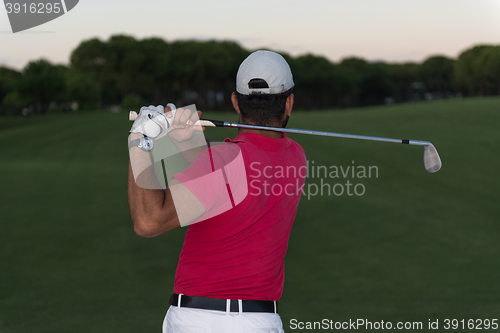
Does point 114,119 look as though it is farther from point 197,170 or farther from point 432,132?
point 197,170

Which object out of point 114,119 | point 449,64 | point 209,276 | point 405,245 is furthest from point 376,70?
point 209,276

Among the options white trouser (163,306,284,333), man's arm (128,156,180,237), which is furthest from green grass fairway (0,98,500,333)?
man's arm (128,156,180,237)

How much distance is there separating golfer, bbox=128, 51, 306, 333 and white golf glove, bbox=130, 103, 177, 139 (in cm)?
11

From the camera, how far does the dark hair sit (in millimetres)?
2668

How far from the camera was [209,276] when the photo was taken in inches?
99.0

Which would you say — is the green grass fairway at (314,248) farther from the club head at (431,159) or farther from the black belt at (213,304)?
the black belt at (213,304)

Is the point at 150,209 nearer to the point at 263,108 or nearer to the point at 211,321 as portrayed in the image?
the point at 211,321

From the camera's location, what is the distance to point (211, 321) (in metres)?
2.49

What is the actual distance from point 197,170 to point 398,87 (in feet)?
512

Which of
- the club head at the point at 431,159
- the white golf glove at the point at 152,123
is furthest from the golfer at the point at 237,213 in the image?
the club head at the point at 431,159

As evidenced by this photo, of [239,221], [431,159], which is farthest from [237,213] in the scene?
[431,159]

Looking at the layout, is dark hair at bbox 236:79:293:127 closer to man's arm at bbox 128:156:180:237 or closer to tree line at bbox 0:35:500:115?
man's arm at bbox 128:156:180:237

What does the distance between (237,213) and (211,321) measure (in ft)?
1.82

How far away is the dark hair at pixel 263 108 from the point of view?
267cm
